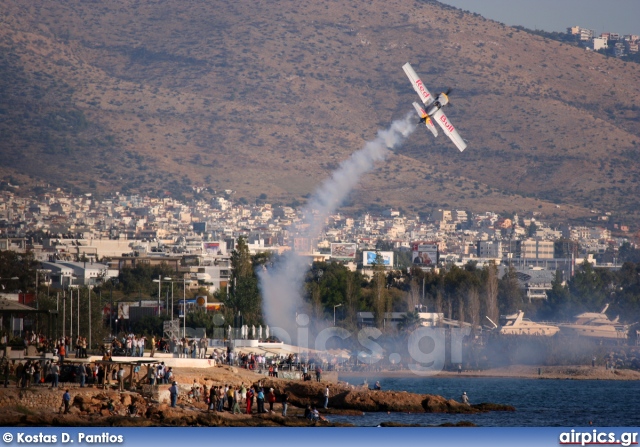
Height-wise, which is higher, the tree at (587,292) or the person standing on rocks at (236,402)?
the tree at (587,292)

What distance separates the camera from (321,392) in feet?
199

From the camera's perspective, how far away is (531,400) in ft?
240

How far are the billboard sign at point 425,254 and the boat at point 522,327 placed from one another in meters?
47.6

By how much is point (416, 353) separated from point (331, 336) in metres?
8.58

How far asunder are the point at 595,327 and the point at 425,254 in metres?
52.4

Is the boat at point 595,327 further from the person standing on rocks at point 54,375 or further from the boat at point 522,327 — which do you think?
the person standing on rocks at point 54,375

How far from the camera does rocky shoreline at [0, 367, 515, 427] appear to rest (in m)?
43.2

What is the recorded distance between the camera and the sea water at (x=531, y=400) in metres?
56.5

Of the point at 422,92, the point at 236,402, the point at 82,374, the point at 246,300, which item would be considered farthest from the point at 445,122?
the point at 82,374

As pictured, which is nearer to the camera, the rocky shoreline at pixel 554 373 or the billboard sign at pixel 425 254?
the rocky shoreline at pixel 554 373

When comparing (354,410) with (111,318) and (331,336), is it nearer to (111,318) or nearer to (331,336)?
(111,318)

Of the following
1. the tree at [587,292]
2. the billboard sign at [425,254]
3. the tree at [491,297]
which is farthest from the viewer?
the billboard sign at [425,254]

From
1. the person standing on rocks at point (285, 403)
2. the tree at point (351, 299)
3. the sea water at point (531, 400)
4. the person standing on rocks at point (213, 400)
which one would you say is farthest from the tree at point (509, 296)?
the person standing on rocks at point (213, 400)

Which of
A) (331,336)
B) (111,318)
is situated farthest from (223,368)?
(331,336)
